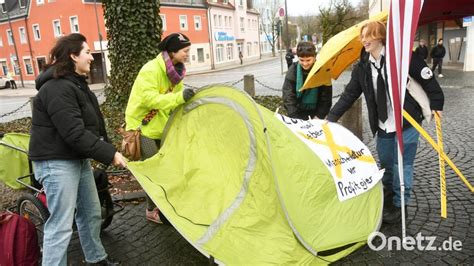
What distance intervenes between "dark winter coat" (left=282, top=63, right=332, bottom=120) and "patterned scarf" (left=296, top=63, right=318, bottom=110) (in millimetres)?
40

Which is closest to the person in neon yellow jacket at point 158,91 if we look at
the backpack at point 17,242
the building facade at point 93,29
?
the backpack at point 17,242

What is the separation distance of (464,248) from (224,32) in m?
45.9

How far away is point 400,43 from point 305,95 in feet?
5.00

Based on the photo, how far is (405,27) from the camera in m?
3.14

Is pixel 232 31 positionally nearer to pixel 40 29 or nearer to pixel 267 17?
pixel 40 29

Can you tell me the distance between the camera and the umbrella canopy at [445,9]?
5.27 metres

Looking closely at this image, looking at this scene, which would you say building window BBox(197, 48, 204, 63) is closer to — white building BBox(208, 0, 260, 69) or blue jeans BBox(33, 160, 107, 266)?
white building BBox(208, 0, 260, 69)

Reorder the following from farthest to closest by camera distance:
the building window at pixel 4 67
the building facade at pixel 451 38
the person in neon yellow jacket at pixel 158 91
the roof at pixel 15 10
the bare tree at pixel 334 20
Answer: the building window at pixel 4 67 < the roof at pixel 15 10 < the bare tree at pixel 334 20 < the building facade at pixel 451 38 < the person in neon yellow jacket at pixel 158 91

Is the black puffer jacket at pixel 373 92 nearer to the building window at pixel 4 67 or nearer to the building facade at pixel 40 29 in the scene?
the building facade at pixel 40 29

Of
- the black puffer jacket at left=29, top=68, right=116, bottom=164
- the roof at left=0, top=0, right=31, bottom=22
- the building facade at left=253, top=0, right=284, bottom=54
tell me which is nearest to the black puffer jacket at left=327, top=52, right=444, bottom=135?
the black puffer jacket at left=29, top=68, right=116, bottom=164

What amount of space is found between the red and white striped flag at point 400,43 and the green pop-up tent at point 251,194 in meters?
0.87

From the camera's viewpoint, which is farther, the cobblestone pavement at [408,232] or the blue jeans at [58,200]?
the cobblestone pavement at [408,232]

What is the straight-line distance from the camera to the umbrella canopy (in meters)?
5.27

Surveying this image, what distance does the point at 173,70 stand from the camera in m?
3.73
